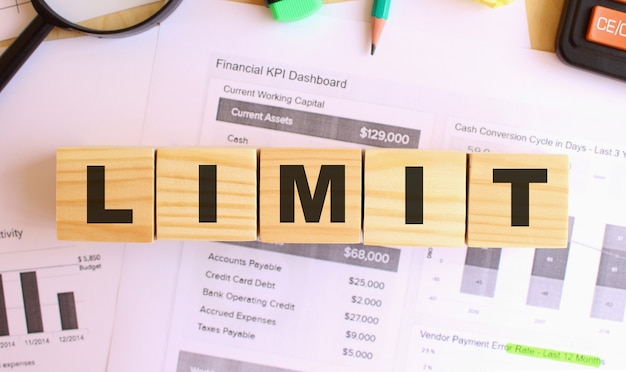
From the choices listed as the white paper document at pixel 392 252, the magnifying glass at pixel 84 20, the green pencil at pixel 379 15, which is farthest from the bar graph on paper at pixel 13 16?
the green pencil at pixel 379 15

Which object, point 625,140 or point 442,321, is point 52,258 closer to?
point 442,321

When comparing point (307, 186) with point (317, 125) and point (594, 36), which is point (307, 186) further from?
point (594, 36)

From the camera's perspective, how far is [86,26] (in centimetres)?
56

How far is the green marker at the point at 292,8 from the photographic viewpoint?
547 millimetres

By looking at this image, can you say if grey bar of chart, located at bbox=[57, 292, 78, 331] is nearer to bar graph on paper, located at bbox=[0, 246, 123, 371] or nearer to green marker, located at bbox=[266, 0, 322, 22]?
bar graph on paper, located at bbox=[0, 246, 123, 371]

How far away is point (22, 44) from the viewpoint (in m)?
0.54

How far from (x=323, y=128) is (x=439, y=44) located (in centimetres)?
15

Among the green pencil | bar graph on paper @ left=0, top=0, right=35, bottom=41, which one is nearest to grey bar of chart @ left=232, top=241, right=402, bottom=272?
the green pencil

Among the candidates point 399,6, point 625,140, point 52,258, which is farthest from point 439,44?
point 52,258

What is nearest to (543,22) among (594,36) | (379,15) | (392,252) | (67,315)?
(594,36)

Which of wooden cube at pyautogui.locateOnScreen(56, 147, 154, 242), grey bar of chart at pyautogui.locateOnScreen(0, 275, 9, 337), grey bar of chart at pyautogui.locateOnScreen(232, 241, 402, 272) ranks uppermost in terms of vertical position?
wooden cube at pyautogui.locateOnScreen(56, 147, 154, 242)

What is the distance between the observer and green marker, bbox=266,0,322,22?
0.55 metres

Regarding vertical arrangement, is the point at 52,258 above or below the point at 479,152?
below

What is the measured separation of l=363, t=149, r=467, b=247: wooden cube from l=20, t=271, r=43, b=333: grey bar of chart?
356mm
